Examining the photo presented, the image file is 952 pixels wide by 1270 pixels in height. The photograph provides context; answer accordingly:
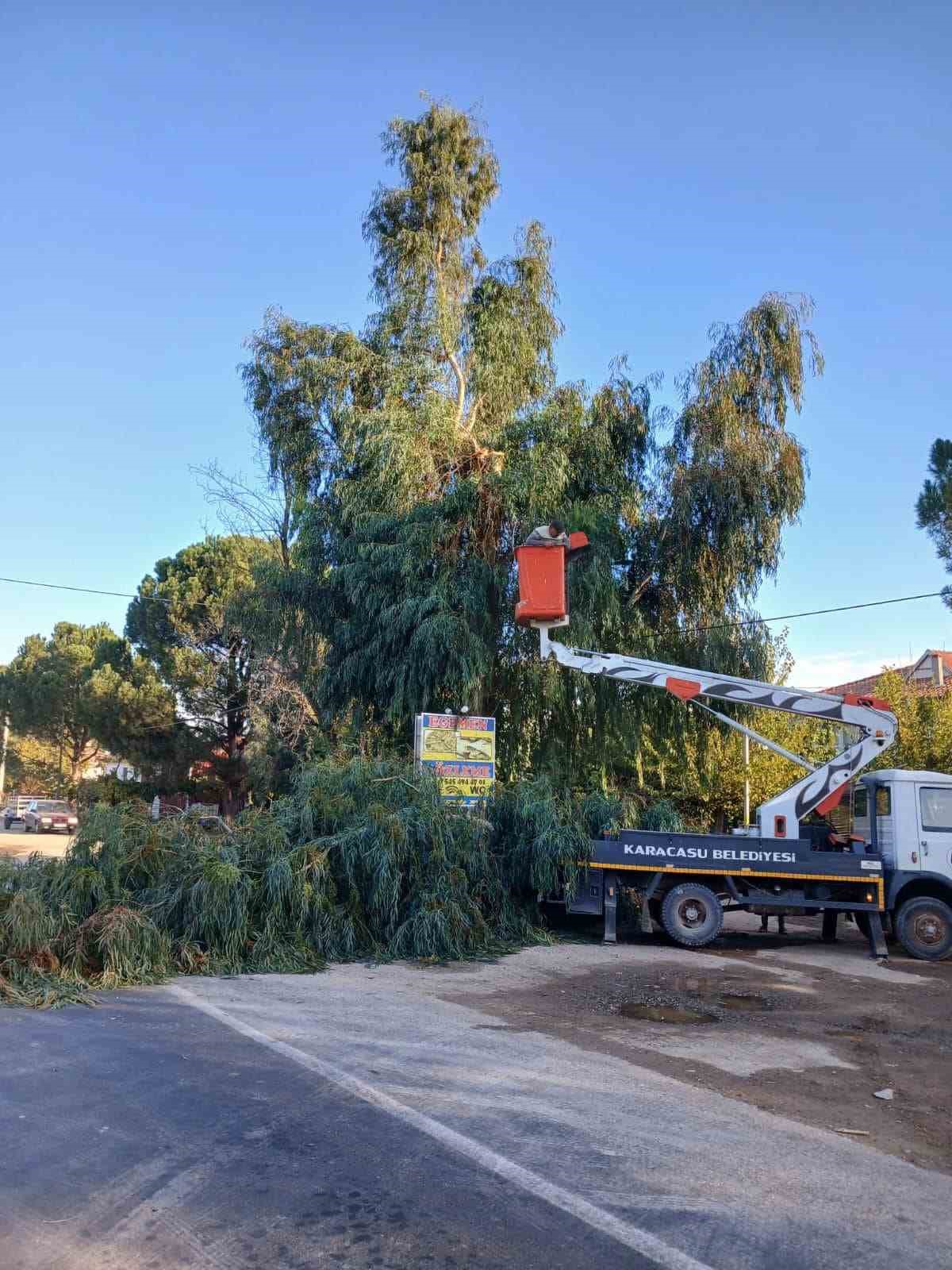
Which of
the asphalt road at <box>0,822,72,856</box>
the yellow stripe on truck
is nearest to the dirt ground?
the yellow stripe on truck

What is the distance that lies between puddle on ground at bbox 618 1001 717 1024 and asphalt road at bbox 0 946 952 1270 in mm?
1595

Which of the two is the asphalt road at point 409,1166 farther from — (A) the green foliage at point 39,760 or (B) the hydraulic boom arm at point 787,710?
(A) the green foliage at point 39,760

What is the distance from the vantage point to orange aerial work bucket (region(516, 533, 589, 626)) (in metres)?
13.5

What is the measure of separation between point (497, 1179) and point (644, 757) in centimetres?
1810

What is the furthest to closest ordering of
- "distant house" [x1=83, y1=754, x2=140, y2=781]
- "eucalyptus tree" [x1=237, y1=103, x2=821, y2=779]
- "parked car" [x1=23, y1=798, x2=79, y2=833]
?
"parked car" [x1=23, y1=798, x2=79, y2=833], "distant house" [x1=83, y1=754, x2=140, y2=781], "eucalyptus tree" [x1=237, y1=103, x2=821, y2=779]

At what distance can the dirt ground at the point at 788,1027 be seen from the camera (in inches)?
255

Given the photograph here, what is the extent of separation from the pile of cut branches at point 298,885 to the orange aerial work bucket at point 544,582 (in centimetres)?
274

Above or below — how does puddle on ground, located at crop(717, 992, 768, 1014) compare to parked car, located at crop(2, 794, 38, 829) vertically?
above

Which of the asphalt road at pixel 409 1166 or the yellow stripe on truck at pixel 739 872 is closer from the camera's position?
the asphalt road at pixel 409 1166

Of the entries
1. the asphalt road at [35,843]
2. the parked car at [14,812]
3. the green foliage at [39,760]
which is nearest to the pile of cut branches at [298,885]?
the asphalt road at [35,843]

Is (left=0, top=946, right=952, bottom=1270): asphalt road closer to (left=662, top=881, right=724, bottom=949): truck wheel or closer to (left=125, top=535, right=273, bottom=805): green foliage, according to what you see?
(left=662, top=881, right=724, bottom=949): truck wheel

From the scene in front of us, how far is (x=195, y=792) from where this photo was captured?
37656 millimetres

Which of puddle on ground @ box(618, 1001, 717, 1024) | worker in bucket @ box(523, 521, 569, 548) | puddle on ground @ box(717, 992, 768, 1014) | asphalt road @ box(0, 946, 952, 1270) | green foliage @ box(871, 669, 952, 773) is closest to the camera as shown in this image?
asphalt road @ box(0, 946, 952, 1270)

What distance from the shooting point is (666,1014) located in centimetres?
927
